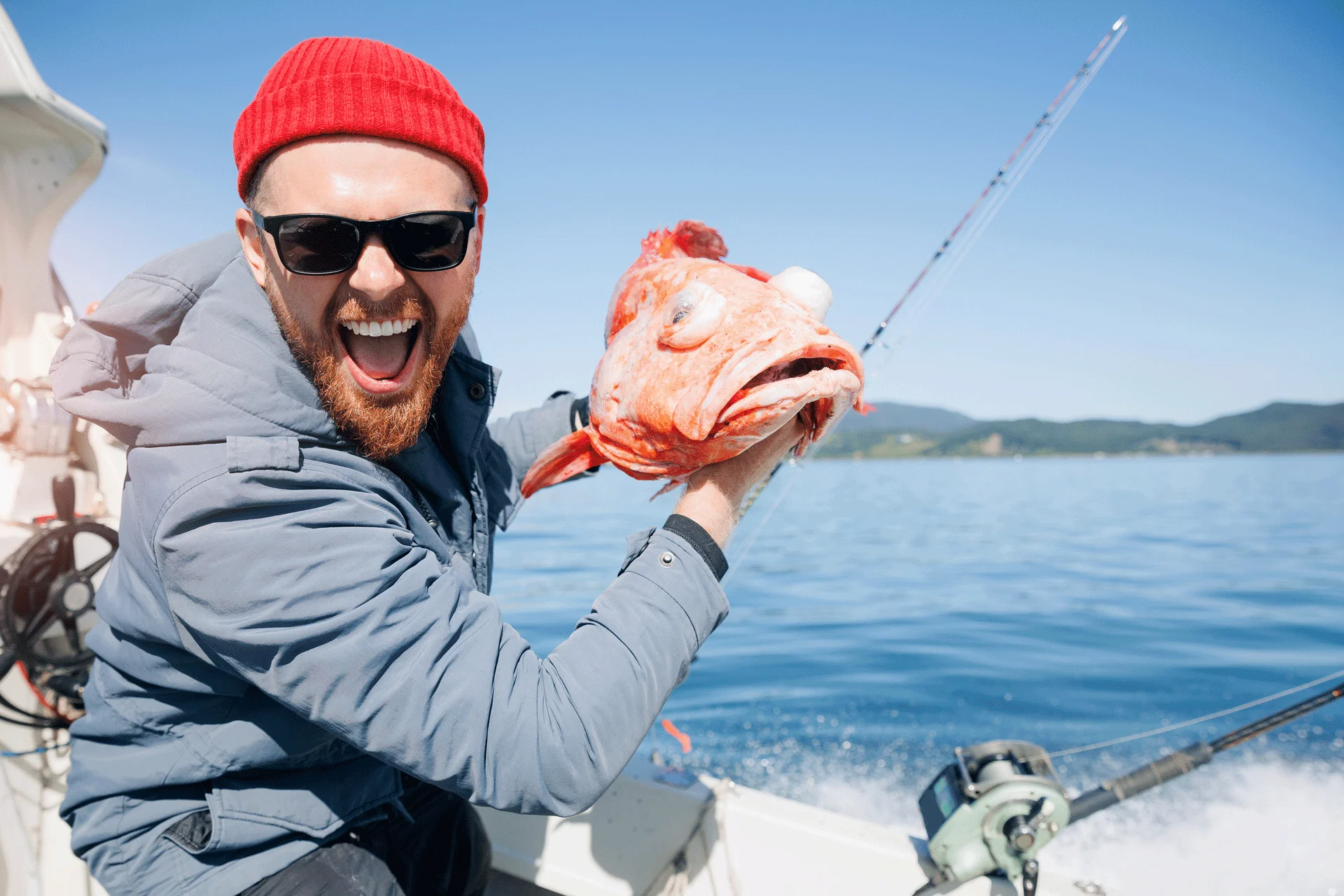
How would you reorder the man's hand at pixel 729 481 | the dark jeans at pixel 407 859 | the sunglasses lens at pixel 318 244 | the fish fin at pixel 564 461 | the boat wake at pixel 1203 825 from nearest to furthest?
the sunglasses lens at pixel 318 244, the man's hand at pixel 729 481, the dark jeans at pixel 407 859, the fish fin at pixel 564 461, the boat wake at pixel 1203 825

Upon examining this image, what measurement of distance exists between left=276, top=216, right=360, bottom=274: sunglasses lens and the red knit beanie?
0.19 meters

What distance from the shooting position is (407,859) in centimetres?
213

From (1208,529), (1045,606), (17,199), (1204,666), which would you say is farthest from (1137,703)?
(1208,529)

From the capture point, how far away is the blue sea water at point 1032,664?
4453mm

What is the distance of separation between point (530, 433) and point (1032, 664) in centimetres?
708

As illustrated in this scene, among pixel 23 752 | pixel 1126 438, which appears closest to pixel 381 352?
pixel 23 752

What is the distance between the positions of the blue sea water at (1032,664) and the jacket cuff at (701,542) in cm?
72

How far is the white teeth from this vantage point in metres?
1.61

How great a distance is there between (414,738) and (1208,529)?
2142 centimetres

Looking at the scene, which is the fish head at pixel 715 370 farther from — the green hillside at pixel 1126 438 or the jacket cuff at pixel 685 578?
the green hillside at pixel 1126 438

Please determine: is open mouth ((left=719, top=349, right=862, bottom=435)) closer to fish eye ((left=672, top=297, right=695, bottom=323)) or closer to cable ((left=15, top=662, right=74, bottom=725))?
fish eye ((left=672, top=297, right=695, bottom=323))

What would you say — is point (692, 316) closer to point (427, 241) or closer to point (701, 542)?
point (701, 542)

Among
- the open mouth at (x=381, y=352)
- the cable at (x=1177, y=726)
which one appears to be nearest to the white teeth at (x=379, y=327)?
the open mouth at (x=381, y=352)

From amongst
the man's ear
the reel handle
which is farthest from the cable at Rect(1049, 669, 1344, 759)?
the reel handle
